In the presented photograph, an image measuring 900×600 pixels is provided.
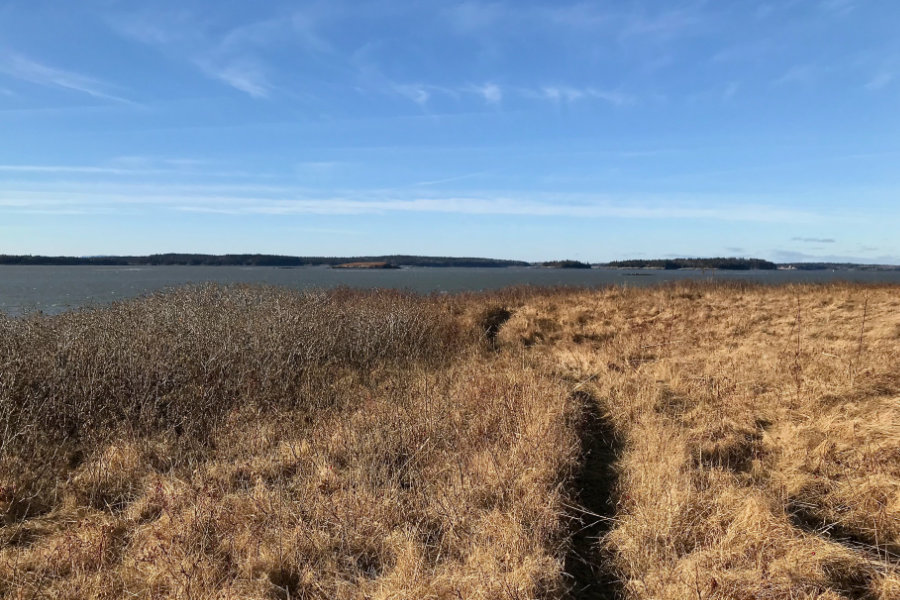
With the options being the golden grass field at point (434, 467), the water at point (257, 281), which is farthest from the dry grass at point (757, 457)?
the water at point (257, 281)

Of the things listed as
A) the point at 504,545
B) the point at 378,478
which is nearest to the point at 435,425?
the point at 378,478

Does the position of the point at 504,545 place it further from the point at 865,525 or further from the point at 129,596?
the point at 865,525

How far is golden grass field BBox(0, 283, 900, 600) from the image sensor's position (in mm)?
3695

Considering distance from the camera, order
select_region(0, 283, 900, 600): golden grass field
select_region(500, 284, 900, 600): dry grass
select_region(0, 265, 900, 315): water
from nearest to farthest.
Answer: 1. select_region(500, 284, 900, 600): dry grass
2. select_region(0, 283, 900, 600): golden grass field
3. select_region(0, 265, 900, 315): water

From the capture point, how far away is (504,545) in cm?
387

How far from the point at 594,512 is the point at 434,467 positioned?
5.16ft

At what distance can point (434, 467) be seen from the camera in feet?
17.6

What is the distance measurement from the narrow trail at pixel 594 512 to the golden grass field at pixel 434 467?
2 centimetres

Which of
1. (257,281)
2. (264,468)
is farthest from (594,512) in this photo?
(257,281)

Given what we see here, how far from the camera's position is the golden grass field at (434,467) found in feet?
12.1

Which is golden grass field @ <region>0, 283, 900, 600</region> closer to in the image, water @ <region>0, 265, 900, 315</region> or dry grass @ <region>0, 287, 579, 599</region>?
dry grass @ <region>0, 287, 579, 599</region>

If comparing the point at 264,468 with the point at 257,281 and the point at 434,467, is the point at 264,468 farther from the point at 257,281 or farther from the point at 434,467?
the point at 257,281

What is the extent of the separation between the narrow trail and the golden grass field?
0.9 inches

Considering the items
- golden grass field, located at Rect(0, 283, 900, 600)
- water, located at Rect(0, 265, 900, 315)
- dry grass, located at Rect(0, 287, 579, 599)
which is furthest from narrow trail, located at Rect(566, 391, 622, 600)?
water, located at Rect(0, 265, 900, 315)
